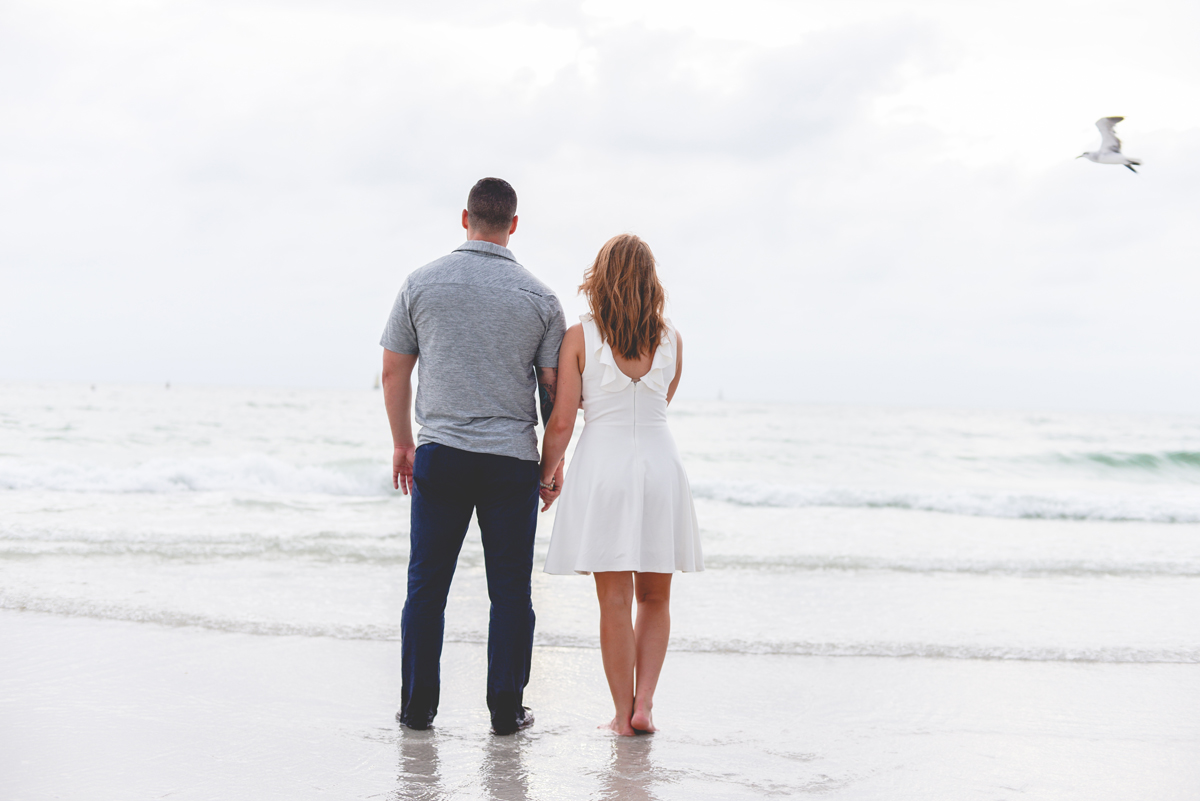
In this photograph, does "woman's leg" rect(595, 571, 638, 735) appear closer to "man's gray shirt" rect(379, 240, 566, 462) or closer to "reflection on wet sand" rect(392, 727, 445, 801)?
"man's gray shirt" rect(379, 240, 566, 462)

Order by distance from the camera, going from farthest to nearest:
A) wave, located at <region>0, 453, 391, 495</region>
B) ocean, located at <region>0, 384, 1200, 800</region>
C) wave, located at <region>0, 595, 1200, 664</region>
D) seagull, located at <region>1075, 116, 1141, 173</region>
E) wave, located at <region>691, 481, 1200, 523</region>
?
wave, located at <region>0, 453, 391, 495</region>, wave, located at <region>691, 481, 1200, 523</region>, seagull, located at <region>1075, 116, 1141, 173</region>, wave, located at <region>0, 595, 1200, 664</region>, ocean, located at <region>0, 384, 1200, 800</region>

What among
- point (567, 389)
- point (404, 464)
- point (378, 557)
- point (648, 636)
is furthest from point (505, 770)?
point (378, 557)

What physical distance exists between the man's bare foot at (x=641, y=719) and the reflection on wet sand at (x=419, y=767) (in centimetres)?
73

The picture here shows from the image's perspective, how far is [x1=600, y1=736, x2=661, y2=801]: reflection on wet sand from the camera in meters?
2.48

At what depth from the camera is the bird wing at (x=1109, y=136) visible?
6207mm

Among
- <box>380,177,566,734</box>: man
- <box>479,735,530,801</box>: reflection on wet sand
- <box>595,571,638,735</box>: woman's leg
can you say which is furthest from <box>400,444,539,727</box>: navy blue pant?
<box>595,571,638,735</box>: woman's leg

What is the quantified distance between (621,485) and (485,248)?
970 millimetres

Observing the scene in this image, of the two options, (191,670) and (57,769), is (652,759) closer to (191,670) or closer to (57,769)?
(57,769)

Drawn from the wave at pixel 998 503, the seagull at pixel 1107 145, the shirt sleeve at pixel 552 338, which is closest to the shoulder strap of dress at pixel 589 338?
the shirt sleeve at pixel 552 338

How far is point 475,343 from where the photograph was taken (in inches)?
108

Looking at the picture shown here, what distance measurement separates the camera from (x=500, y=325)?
2.75 meters

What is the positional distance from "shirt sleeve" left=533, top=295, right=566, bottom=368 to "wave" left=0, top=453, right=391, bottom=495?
30.6 ft

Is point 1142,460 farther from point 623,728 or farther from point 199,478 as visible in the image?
point 623,728

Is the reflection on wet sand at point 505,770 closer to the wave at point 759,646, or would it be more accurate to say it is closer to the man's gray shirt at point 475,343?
the man's gray shirt at point 475,343
